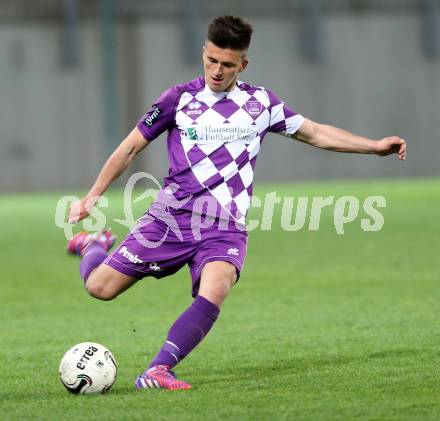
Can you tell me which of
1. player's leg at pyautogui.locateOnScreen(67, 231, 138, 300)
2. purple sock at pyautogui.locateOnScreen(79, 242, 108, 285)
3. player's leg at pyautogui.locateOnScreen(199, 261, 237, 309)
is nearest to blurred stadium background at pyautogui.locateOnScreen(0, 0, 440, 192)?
player's leg at pyautogui.locateOnScreen(67, 231, 138, 300)

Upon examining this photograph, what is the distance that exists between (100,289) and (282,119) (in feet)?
4.06

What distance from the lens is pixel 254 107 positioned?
5.81 metres

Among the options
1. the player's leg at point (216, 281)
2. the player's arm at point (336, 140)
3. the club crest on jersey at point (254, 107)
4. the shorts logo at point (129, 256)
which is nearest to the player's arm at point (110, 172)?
the shorts logo at point (129, 256)

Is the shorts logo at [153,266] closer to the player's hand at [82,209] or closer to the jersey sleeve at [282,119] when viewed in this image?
the player's hand at [82,209]

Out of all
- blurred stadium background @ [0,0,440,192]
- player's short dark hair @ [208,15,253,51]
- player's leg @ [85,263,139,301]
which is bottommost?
blurred stadium background @ [0,0,440,192]

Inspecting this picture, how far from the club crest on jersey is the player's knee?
110cm

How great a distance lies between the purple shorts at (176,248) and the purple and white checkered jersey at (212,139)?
0.09 meters

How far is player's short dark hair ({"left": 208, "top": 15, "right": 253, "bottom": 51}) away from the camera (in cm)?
552

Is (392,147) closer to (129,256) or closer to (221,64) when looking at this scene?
(221,64)

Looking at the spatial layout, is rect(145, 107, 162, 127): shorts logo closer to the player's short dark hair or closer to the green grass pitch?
the player's short dark hair

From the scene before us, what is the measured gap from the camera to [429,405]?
4.81 metres

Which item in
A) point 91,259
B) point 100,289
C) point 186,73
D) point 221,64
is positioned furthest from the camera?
point 186,73

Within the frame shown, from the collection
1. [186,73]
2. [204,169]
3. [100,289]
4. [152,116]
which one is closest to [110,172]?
[152,116]

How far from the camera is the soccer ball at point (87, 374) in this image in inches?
209
